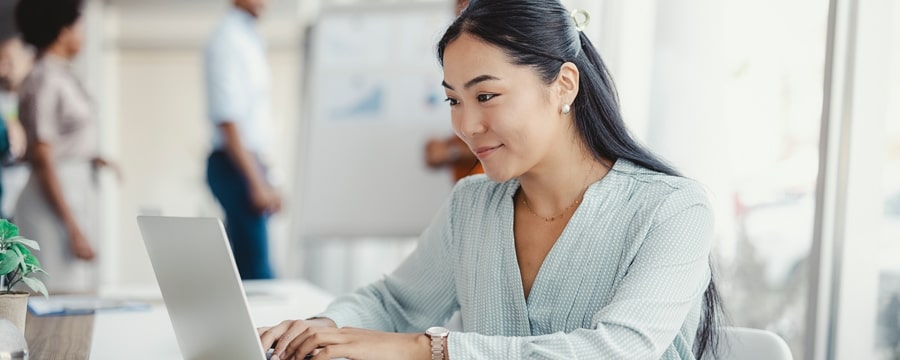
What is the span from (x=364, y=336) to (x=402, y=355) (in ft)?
0.18

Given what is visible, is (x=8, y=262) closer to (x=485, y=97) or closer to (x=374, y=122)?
(x=485, y=97)

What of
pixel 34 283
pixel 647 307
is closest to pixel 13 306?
pixel 34 283

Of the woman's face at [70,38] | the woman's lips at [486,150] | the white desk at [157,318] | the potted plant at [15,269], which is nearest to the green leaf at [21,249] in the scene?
the potted plant at [15,269]

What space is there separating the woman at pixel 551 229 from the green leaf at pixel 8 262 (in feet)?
1.11

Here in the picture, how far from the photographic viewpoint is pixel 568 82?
1.40m

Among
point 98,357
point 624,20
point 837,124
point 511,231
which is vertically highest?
point 624,20

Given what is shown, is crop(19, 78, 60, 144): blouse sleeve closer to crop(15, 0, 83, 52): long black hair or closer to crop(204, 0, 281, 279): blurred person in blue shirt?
crop(15, 0, 83, 52): long black hair

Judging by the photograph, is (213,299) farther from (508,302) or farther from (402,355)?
(508,302)

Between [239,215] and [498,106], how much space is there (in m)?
2.88

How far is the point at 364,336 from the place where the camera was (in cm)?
119

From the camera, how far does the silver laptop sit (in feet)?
3.33

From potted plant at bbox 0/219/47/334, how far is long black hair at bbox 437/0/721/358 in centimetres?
66

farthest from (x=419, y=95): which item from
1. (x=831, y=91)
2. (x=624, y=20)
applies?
(x=831, y=91)

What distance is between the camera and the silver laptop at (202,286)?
1.02m
